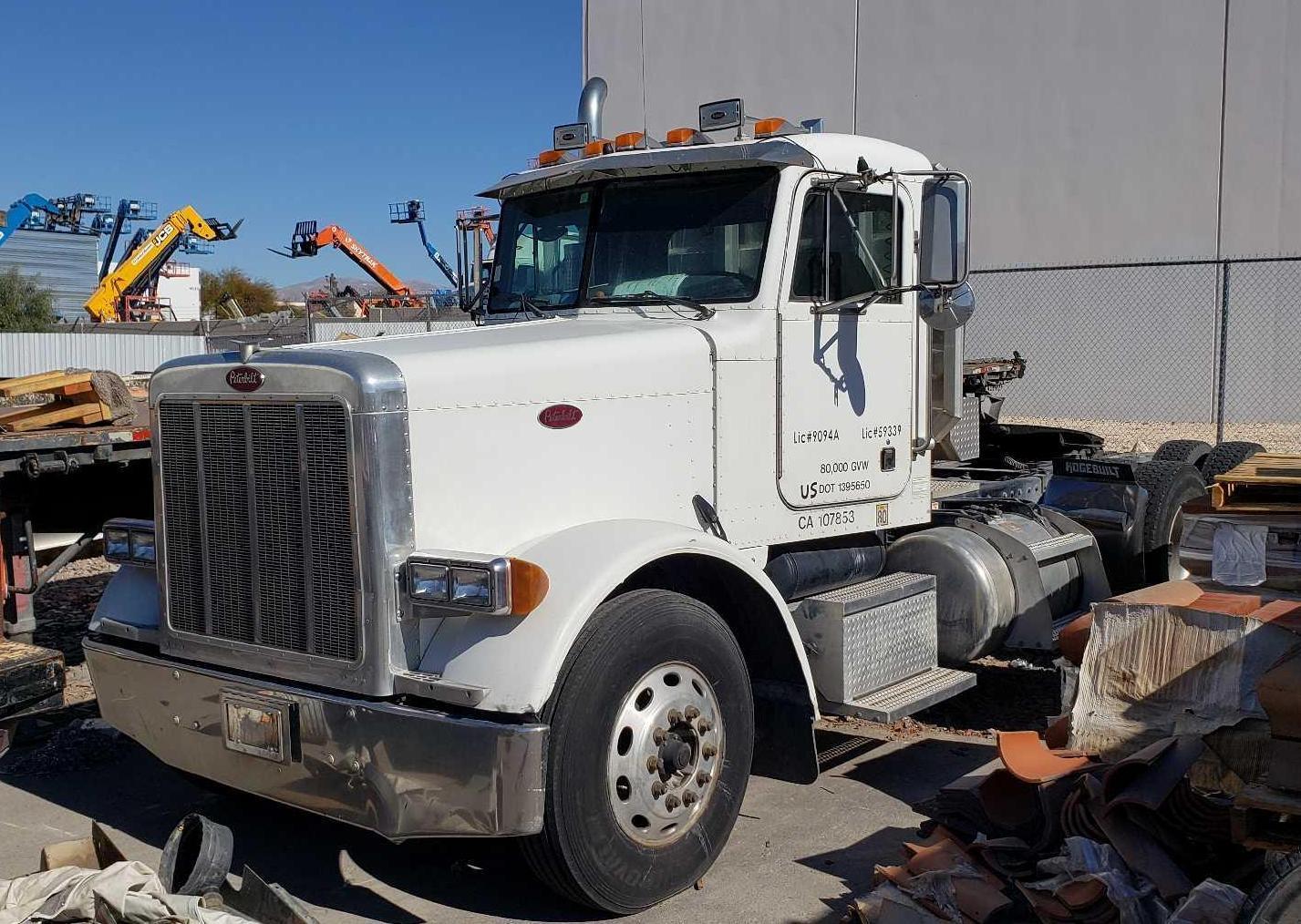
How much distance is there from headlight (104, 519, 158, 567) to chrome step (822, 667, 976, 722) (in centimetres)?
270

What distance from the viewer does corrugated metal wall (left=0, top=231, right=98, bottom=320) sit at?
5828 centimetres

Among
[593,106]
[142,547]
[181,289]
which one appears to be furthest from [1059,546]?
[181,289]

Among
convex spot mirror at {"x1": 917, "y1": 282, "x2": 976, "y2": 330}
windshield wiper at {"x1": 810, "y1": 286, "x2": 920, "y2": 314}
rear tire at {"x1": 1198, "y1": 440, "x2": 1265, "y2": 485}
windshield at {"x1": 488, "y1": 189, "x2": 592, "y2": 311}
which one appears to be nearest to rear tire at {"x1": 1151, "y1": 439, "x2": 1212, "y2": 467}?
rear tire at {"x1": 1198, "y1": 440, "x2": 1265, "y2": 485}

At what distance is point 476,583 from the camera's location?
12.4 feet

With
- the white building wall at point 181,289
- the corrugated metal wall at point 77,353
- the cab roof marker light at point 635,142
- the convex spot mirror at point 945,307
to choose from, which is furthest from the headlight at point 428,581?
the white building wall at point 181,289

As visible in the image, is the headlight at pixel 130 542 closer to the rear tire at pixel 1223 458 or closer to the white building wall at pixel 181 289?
the rear tire at pixel 1223 458

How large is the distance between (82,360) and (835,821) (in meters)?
21.6

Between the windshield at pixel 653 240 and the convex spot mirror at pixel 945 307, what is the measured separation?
1.02 m

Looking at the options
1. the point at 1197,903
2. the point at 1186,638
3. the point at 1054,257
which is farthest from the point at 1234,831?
the point at 1054,257

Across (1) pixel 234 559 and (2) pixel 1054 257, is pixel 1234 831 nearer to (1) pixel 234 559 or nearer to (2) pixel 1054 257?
(1) pixel 234 559

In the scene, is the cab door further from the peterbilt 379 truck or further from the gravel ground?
the gravel ground

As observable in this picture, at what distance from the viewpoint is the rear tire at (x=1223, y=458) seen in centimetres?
852

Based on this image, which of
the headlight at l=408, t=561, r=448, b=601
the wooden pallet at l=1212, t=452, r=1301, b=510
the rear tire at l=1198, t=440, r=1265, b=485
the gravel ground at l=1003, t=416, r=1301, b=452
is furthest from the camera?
the gravel ground at l=1003, t=416, r=1301, b=452

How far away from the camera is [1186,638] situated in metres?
4.26
